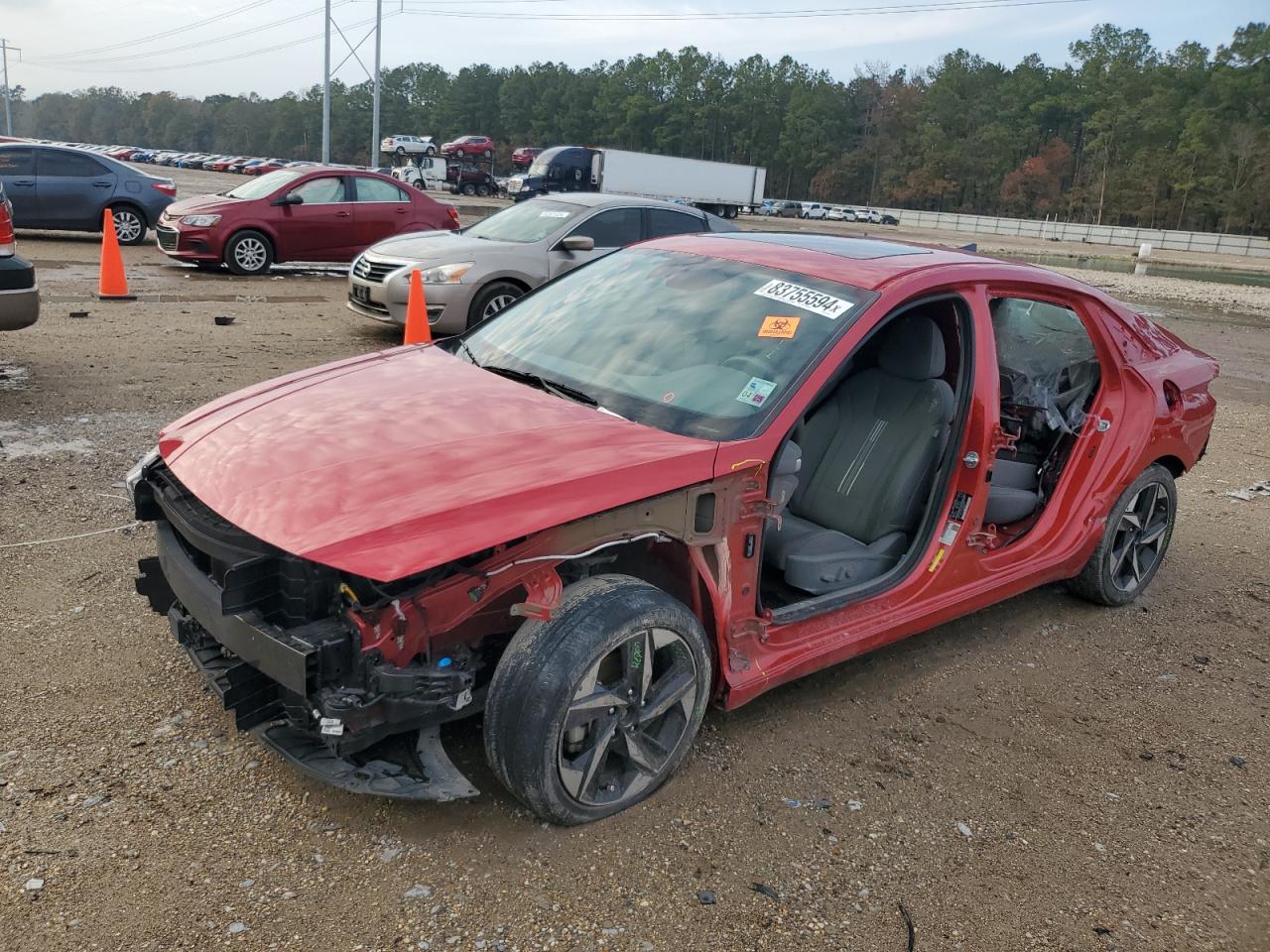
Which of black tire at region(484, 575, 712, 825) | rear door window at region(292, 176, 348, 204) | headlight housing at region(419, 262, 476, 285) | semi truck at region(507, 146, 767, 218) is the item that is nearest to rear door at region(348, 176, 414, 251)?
rear door window at region(292, 176, 348, 204)

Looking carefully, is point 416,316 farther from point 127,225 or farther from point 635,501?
point 127,225

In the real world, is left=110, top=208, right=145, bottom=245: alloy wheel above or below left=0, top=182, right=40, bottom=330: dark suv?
above

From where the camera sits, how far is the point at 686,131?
12106 centimetres

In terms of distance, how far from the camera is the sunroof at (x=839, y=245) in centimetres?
386

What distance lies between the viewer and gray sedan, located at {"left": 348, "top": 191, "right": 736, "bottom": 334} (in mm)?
9508

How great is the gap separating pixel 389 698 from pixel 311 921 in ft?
1.80

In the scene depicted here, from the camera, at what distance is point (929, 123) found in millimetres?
111188

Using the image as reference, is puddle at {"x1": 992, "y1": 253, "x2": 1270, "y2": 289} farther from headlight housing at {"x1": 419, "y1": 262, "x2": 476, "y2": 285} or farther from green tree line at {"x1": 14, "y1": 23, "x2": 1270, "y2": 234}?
green tree line at {"x1": 14, "y1": 23, "x2": 1270, "y2": 234}

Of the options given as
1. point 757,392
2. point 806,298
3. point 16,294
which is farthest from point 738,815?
point 16,294

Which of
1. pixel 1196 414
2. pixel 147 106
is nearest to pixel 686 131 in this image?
pixel 147 106

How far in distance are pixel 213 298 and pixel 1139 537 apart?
10434 millimetres

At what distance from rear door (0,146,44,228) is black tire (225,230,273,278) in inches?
149

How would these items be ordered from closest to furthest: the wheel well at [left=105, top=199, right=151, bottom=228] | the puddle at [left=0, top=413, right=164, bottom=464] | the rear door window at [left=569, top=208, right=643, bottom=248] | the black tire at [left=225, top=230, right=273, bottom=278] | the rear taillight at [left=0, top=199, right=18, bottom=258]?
the puddle at [left=0, top=413, right=164, bottom=464] → the rear taillight at [left=0, top=199, right=18, bottom=258] → the rear door window at [left=569, top=208, right=643, bottom=248] → the black tire at [left=225, top=230, right=273, bottom=278] → the wheel well at [left=105, top=199, right=151, bottom=228]

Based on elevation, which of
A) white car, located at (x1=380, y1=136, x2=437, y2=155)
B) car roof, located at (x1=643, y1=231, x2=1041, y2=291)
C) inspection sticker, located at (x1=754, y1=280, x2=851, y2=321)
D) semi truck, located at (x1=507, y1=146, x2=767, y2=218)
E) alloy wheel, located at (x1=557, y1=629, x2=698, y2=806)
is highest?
white car, located at (x1=380, y1=136, x2=437, y2=155)
